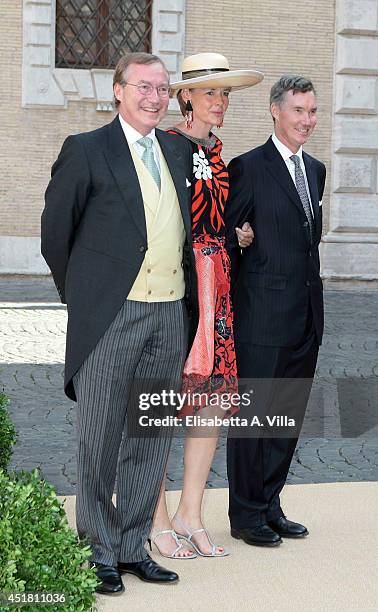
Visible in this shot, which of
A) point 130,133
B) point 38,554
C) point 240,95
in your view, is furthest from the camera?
point 240,95

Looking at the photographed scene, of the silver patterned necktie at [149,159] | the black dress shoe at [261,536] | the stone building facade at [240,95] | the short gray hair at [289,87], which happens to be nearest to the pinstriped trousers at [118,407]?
the silver patterned necktie at [149,159]

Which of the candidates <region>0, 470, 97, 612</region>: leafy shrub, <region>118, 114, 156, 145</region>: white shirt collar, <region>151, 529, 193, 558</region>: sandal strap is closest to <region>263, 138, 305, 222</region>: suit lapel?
<region>118, 114, 156, 145</region>: white shirt collar

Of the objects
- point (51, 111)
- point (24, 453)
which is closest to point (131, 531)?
point (24, 453)

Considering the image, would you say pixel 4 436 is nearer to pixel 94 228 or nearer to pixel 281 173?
pixel 94 228

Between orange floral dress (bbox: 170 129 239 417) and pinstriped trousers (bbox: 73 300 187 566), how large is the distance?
17 centimetres

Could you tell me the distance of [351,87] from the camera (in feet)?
61.1

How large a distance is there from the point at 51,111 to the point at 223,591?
14156mm

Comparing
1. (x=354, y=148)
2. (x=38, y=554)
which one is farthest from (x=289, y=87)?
(x=354, y=148)

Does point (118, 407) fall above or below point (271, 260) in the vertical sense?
below

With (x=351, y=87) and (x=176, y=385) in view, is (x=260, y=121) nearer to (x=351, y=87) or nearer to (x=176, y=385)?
(x=351, y=87)

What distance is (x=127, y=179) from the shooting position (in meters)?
4.41

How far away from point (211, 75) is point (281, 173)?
1.86 ft

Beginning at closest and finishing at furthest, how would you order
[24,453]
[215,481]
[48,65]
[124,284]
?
[124,284]
[215,481]
[24,453]
[48,65]

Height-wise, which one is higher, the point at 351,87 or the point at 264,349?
the point at 351,87
